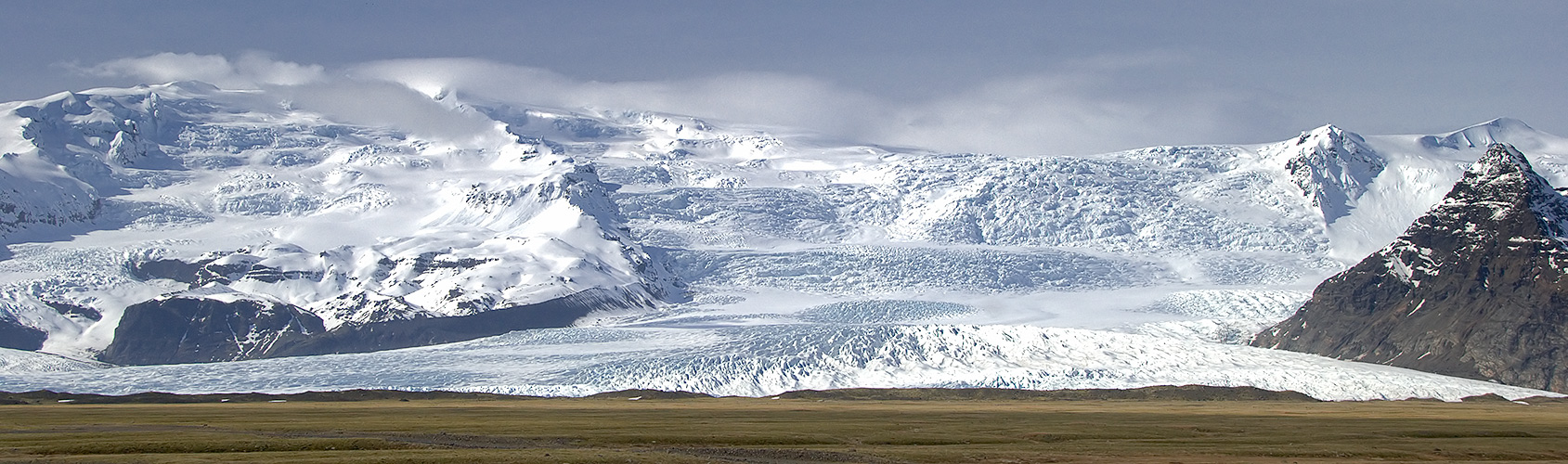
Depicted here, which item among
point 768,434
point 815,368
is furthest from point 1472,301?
point 768,434

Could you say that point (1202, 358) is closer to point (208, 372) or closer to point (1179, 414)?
point (1179, 414)

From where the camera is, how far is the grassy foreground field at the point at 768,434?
6169 centimetres

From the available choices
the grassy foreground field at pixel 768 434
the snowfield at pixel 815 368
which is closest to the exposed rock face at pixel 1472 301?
the snowfield at pixel 815 368

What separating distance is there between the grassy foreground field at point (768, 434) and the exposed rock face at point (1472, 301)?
188ft

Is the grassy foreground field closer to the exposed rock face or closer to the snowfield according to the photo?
the snowfield

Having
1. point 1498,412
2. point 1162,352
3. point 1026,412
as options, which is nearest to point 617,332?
point 1162,352

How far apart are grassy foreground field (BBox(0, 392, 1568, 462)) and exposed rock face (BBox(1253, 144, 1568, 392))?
57.3 meters

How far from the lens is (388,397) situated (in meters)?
147

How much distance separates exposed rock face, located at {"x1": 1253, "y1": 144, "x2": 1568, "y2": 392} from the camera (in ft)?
549

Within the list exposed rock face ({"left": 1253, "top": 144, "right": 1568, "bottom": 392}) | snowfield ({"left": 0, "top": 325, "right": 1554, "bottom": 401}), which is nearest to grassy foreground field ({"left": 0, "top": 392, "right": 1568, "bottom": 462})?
snowfield ({"left": 0, "top": 325, "right": 1554, "bottom": 401})

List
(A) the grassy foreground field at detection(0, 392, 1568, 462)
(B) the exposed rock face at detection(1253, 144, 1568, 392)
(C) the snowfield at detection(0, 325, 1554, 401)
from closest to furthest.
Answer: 1. (A) the grassy foreground field at detection(0, 392, 1568, 462)
2. (C) the snowfield at detection(0, 325, 1554, 401)
3. (B) the exposed rock face at detection(1253, 144, 1568, 392)

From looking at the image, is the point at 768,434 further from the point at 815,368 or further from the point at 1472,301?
the point at 1472,301

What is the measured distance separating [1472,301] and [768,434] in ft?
445

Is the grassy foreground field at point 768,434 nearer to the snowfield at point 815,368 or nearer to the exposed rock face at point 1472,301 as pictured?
the snowfield at point 815,368
